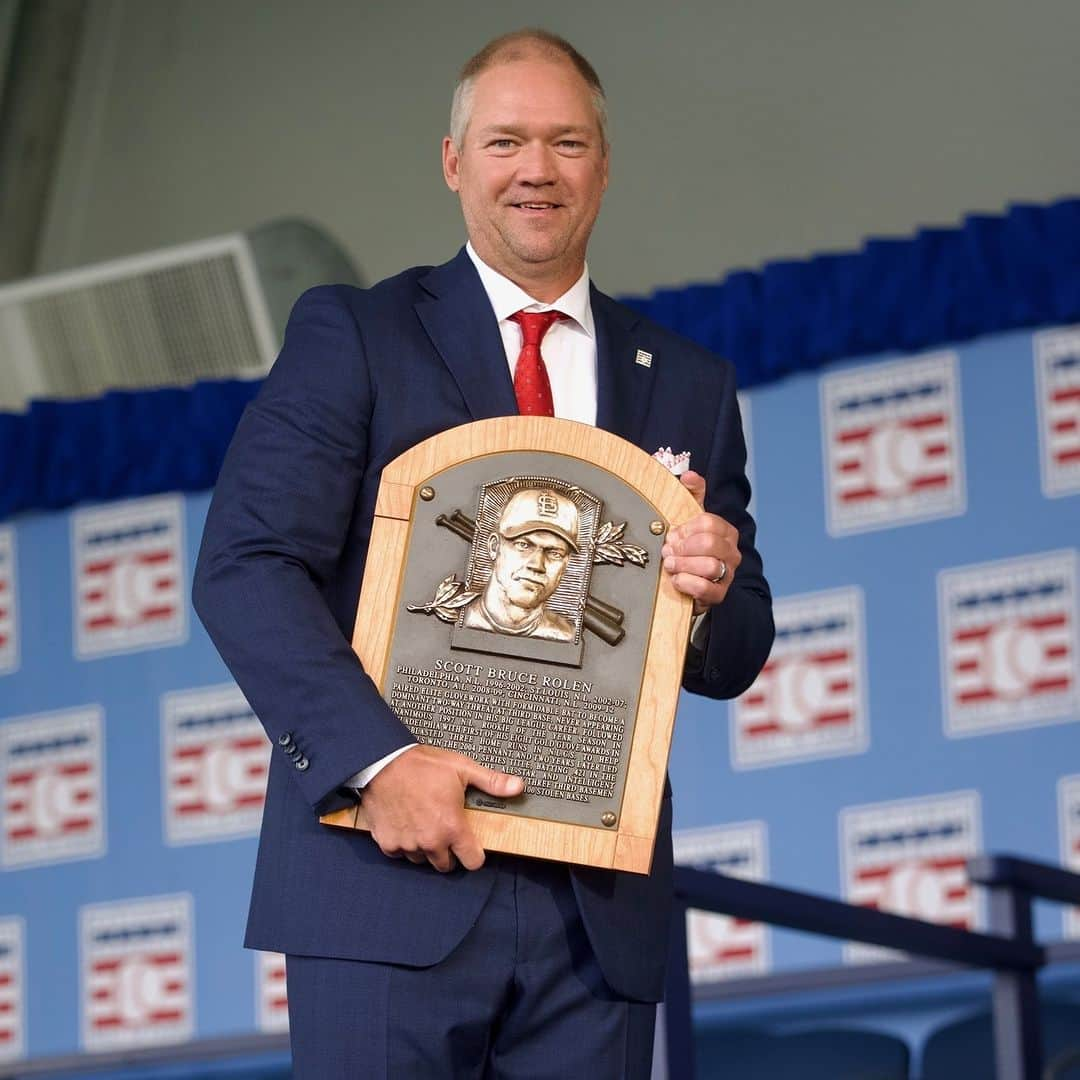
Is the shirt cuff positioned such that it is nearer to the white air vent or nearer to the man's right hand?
the man's right hand

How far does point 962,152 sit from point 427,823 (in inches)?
140

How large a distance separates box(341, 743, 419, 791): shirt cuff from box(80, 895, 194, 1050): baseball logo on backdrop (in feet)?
11.0

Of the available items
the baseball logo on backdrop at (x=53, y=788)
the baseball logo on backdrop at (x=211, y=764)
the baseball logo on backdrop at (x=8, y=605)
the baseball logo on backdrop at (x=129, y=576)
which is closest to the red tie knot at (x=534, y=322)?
the baseball logo on backdrop at (x=211, y=764)

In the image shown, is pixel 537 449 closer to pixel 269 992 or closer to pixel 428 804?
pixel 428 804

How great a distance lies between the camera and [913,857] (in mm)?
4152

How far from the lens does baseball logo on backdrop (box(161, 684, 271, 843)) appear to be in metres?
4.78

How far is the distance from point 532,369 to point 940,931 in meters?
1.15

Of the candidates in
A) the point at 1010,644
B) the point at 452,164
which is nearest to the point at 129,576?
the point at 1010,644

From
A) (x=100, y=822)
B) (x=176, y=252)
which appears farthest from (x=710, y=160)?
(x=100, y=822)

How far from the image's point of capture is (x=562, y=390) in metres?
1.79

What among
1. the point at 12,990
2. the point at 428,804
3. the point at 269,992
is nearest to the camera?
the point at 428,804

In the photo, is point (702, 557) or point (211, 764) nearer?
point (702, 557)

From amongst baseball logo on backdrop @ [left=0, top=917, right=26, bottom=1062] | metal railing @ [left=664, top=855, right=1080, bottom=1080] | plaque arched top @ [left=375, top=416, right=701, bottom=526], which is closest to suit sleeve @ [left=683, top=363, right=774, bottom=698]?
plaque arched top @ [left=375, top=416, right=701, bottom=526]

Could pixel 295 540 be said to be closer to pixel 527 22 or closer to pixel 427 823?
pixel 427 823
